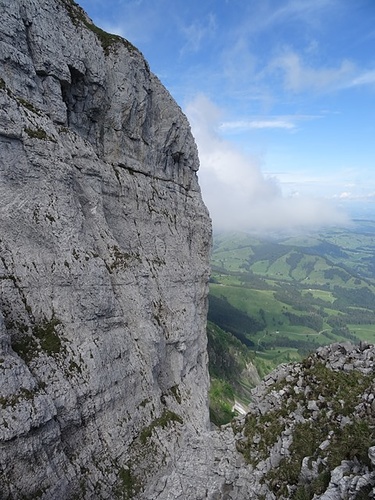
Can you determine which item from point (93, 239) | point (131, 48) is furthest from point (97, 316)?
point (131, 48)

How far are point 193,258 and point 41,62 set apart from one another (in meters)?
36.6

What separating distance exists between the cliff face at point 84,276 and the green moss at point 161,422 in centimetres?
15

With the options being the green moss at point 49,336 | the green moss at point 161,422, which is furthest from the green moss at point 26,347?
the green moss at point 161,422

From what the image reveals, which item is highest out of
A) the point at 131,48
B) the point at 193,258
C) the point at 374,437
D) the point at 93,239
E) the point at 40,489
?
the point at 131,48

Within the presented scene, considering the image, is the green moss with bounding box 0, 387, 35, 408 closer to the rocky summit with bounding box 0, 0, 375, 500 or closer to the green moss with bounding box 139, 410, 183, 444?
the rocky summit with bounding box 0, 0, 375, 500

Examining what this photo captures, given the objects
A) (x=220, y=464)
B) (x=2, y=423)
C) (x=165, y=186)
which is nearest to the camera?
(x=2, y=423)

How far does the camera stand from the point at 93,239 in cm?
4006

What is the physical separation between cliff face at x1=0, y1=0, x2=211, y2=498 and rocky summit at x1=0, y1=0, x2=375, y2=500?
147mm

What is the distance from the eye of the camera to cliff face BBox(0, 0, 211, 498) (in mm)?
28750

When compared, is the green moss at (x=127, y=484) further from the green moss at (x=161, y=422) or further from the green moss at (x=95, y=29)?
the green moss at (x=95, y=29)

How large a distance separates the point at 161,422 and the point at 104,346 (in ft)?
37.3

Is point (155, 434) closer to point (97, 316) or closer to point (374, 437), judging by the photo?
point (97, 316)

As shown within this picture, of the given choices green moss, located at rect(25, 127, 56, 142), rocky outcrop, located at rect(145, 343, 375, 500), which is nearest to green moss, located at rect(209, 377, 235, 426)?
rocky outcrop, located at rect(145, 343, 375, 500)

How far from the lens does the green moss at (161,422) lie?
36.0 meters
